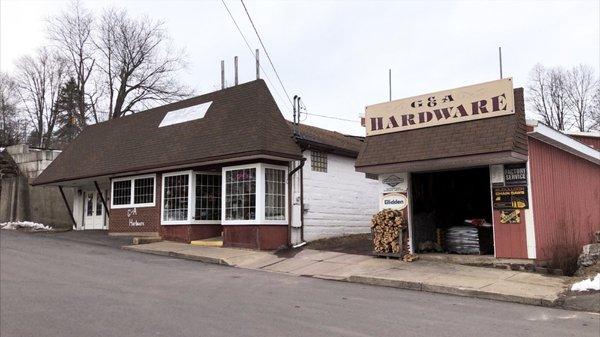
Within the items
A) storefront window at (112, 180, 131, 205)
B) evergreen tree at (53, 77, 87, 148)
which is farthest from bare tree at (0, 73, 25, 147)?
storefront window at (112, 180, 131, 205)

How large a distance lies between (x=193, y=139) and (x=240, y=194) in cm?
321

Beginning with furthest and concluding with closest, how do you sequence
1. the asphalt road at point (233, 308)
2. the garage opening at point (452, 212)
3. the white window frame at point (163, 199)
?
the white window frame at point (163, 199) → the garage opening at point (452, 212) → the asphalt road at point (233, 308)

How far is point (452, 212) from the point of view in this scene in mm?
17812

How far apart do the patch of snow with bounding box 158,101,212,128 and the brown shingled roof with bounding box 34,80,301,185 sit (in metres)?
0.26

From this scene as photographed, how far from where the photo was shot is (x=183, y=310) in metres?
8.31

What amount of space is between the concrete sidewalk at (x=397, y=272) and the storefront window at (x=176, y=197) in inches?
73.8

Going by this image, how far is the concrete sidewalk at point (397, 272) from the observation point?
34.7 feet

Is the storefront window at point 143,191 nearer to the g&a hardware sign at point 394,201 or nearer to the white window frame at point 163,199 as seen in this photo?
the white window frame at point 163,199

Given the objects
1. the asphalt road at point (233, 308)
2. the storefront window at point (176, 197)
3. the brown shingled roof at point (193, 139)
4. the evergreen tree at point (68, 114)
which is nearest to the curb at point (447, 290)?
the asphalt road at point (233, 308)

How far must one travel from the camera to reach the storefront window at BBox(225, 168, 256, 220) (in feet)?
56.1

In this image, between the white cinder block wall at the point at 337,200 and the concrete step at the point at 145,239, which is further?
the concrete step at the point at 145,239

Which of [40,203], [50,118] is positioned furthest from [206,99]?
[50,118]

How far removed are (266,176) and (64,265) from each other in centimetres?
660

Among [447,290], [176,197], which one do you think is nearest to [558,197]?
[447,290]
